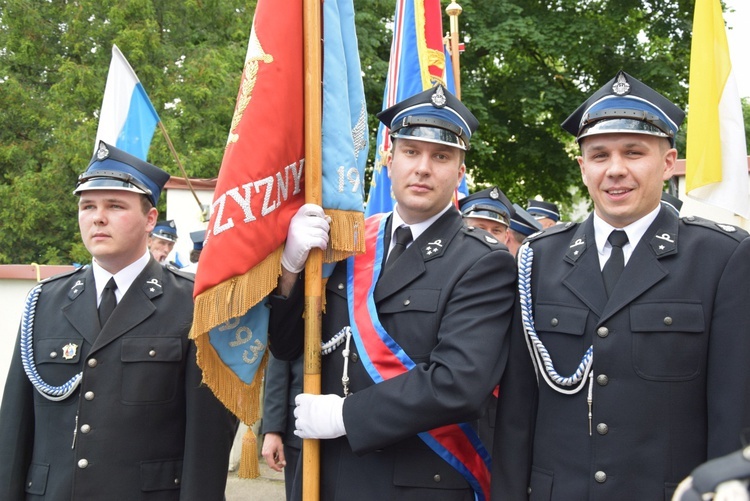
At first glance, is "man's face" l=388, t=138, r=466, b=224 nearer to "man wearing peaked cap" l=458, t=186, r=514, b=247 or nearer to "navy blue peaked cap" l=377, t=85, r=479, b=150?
"navy blue peaked cap" l=377, t=85, r=479, b=150

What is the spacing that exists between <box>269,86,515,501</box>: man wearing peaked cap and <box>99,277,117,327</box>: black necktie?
0.66 meters

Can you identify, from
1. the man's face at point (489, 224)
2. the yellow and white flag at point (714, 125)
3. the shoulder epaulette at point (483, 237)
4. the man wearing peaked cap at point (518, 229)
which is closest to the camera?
the shoulder epaulette at point (483, 237)

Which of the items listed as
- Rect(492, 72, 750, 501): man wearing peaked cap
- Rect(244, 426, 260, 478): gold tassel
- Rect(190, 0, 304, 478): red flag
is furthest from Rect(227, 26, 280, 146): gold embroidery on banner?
Rect(244, 426, 260, 478): gold tassel

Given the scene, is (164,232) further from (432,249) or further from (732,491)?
(732,491)

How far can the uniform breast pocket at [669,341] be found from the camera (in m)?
2.55

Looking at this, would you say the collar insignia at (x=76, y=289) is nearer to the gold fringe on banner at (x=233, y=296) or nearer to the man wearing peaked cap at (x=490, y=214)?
the gold fringe on banner at (x=233, y=296)

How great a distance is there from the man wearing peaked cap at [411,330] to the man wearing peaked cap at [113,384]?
0.41 meters

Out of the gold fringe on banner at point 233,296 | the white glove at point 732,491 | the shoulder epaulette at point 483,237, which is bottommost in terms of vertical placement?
the white glove at point 732,491

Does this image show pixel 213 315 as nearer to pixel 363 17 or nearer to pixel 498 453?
pixel 498 453

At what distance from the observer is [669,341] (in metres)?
2.57

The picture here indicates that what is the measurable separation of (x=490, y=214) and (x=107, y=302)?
9.37 feet

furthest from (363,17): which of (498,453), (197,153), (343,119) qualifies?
(498,453)

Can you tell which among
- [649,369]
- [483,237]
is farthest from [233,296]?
[649,369]

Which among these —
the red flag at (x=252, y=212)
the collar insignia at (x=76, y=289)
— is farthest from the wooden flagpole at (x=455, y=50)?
the collar insignia at (x=76, y=289)
